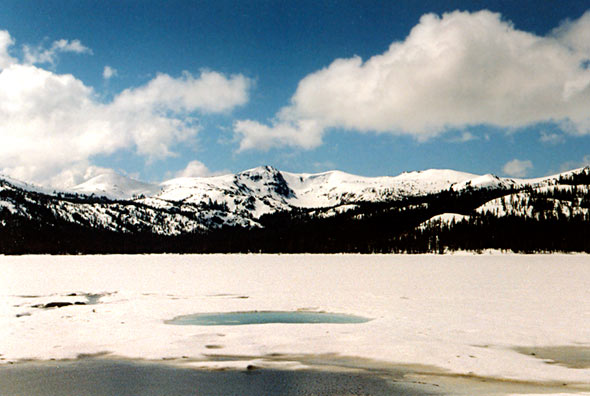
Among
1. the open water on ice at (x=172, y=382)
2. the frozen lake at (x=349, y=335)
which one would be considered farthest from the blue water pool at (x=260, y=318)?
the open water on ice at (x=172, y=382)

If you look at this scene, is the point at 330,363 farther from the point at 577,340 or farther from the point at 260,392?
the point at 577,340

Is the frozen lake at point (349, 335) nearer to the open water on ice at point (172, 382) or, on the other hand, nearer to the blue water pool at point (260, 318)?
the blue water pool at point (260, 318)

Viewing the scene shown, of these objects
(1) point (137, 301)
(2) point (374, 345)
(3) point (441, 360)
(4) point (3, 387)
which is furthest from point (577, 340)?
(1) point (137, 301)

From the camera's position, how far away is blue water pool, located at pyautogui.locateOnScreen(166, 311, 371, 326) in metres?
28.9

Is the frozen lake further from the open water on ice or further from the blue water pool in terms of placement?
the open water on ice

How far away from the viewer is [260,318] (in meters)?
30.6

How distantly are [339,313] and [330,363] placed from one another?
13.8 m

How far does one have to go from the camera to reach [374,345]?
22.0 metres

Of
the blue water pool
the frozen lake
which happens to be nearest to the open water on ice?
the frozen lake

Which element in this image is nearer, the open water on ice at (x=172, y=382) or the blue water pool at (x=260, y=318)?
the open water on ice at (x=172, y=382)

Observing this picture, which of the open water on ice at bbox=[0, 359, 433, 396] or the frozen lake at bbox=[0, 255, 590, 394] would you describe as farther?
the frozen lake at bbox=[0, 255, 590, 394]

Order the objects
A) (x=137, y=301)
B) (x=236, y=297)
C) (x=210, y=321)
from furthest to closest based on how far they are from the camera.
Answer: (x=236, y=297), (x=137, y=301), (x=210, y=321)

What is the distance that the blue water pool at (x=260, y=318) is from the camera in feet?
94.7

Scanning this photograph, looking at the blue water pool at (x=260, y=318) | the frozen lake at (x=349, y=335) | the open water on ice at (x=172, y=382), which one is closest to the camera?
the open water on ice at (x=172, y=382)
